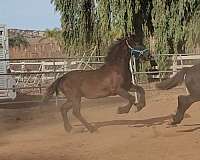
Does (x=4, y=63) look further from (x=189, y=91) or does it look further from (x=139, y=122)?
(x=189, y=91)

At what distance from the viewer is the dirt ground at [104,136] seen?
7027mm

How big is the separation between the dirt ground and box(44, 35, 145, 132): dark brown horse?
22.9 inches

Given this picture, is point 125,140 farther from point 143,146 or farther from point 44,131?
point 44,131

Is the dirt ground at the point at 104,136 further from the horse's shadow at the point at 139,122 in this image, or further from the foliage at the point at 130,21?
the foliage at the point at 130,21

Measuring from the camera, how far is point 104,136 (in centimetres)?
886

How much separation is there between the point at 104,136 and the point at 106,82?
1.11m

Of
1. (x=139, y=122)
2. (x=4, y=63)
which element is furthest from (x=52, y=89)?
(x=4, y=63)

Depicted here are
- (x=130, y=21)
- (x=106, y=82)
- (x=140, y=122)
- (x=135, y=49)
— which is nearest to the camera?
(x=106, y=82)

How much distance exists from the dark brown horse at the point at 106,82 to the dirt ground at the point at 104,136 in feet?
1.91

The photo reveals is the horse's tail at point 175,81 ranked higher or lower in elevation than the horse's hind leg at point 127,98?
higher

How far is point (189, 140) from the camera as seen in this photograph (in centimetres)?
786

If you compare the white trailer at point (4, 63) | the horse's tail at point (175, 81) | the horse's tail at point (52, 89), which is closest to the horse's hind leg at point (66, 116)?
the horse's tail at point (52, 89)

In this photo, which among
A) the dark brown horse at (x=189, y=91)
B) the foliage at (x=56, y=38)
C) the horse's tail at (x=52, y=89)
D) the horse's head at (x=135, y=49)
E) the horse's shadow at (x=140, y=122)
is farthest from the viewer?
the foliage at (x=56, y=38)

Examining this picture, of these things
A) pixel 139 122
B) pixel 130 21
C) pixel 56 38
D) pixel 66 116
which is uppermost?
pixel 130 21
